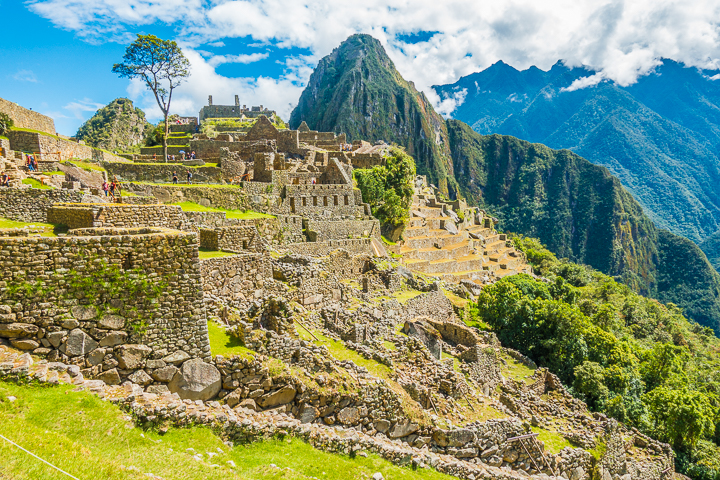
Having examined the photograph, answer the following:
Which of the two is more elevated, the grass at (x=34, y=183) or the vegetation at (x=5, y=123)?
the vegetation at (x=5, y=123)

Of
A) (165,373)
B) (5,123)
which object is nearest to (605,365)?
(165,373)

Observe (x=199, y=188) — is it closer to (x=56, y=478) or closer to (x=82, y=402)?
(x=82, y=402)

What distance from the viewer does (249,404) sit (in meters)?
8.09

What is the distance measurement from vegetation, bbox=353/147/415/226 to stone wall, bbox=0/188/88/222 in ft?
79.7

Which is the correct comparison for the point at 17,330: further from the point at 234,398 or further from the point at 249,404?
the point at 249,404

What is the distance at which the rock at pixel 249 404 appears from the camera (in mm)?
8016

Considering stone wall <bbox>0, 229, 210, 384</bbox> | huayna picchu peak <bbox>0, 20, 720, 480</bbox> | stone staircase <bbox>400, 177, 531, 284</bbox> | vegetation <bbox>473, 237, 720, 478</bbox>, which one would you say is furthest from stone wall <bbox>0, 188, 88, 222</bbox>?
stone staircase <bbox>400, 177, 531, 284</bbox>

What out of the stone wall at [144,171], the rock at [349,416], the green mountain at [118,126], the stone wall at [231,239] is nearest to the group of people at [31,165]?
the stone wall at [144,171]

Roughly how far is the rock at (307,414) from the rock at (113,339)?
393cm

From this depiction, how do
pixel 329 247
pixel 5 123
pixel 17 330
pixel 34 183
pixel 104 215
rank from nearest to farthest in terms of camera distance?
pixel 17 330, pixel 104 215, pixel 34 183, pixel 5 123, pixel 329 247

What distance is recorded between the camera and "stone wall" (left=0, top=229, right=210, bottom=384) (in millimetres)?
6414

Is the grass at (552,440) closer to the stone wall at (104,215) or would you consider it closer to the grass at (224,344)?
the grass at (224,344)

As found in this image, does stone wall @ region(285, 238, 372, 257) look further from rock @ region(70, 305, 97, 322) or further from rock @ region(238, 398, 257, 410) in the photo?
rock @ region(70, 305, 97, 322)

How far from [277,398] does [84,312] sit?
4046 mm
